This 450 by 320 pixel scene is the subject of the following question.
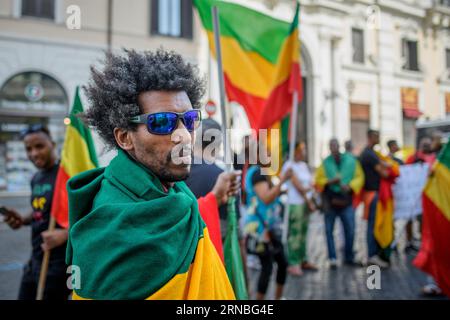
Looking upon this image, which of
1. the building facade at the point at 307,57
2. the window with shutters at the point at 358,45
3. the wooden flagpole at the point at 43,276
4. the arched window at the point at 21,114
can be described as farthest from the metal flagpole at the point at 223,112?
the window with shutters at the point at 358,45

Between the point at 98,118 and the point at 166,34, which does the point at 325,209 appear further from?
the point at 166,34

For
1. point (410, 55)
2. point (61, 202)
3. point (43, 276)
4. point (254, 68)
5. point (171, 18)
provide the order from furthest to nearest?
1. point (410, 55)
2. point (171, 18)
3. point (254, 68)
4. point (61, 202)
5. point (43, 276)

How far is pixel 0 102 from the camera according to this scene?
10.9 m

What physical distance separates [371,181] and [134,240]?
524 cm

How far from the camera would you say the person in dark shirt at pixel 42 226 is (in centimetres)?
274

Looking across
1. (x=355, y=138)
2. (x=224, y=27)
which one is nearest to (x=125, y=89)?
(x=224, y=27)

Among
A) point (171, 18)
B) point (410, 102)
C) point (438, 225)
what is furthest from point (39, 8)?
point (410, 102)

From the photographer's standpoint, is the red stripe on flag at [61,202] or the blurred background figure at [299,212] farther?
the blurred background figure at [299,212]

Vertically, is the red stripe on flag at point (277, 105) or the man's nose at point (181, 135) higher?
the red stripe on flag at point (277, 105)

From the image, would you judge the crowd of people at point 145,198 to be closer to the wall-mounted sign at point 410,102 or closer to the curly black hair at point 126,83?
the curly black hair at point 126,83

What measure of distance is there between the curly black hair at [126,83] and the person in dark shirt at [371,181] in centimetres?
470

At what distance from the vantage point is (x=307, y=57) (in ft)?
53.4

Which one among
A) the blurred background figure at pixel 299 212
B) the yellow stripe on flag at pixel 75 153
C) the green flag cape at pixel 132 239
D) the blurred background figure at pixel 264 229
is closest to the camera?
the green flag cape at pixel 132 239

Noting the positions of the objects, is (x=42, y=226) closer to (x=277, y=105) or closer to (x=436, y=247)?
(x=277, y=105)
